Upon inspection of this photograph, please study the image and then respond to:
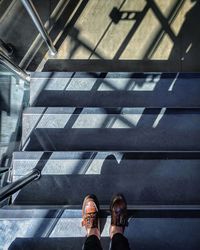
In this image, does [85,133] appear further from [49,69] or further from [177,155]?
[49,69]

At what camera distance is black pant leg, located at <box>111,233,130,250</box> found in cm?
136

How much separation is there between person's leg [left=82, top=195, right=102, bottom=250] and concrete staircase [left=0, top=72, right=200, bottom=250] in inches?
2.1

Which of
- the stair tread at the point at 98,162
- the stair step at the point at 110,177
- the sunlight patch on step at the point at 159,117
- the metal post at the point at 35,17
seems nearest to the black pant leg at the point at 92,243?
the stair step at the point at 110,177

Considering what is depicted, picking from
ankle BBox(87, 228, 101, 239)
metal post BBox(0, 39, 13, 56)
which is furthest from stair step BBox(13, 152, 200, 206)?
metal post BBox(0, 39, 13, 56)

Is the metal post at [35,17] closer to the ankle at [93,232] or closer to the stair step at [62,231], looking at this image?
the stair step at [62,231]

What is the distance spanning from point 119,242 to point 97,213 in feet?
0.73

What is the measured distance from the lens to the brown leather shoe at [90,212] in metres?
1.48

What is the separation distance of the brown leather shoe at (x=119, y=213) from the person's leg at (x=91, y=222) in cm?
9

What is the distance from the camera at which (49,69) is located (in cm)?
235

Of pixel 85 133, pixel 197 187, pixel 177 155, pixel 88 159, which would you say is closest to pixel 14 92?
pixel 85 133

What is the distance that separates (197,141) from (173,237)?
662mm

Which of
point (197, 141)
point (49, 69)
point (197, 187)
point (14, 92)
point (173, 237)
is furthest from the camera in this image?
point (49, 69)

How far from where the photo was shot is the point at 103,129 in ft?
6.10

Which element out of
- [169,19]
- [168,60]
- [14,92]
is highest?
[169,19]
